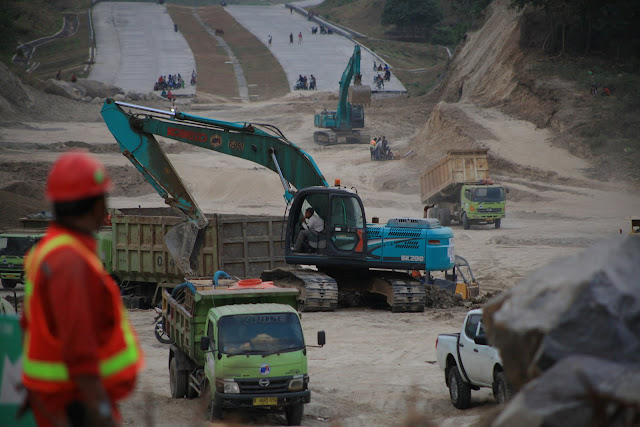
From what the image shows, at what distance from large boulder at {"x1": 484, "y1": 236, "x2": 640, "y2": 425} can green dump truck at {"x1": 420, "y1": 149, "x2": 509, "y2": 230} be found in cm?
2759

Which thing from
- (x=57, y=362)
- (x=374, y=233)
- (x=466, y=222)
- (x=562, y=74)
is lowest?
(x=466, y=222)

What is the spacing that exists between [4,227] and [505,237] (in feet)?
61.1

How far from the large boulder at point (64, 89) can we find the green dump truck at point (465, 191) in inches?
Answer: 1506

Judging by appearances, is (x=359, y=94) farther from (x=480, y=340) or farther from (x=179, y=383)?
(x=480, y=340)

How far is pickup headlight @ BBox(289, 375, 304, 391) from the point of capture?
34.2 ft

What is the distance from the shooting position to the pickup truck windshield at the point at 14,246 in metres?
23.4

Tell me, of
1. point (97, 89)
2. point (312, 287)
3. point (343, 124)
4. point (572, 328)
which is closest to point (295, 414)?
point (572, 328)

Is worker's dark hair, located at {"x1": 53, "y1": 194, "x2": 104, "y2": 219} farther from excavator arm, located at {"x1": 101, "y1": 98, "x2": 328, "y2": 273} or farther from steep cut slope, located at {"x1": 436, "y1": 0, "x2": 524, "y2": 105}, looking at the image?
steep cut slope, located at {"x1": 436, "y1": 0, "x2": 524, "y2": 105}

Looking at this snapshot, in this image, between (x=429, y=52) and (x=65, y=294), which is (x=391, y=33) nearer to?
(x=429, y=52)

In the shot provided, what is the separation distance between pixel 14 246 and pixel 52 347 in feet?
71.1

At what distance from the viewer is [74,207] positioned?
3.30 metres

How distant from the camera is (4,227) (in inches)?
1147

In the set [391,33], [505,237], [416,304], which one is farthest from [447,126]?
[391,33]

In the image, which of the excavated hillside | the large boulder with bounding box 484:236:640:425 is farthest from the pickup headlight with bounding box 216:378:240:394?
the excavated hillside
